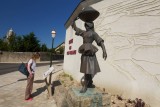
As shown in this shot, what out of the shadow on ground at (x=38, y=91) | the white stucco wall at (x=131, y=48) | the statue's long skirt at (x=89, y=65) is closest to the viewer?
the statue's long skirt at (x=89, y=65)

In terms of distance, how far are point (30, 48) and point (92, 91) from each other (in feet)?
122

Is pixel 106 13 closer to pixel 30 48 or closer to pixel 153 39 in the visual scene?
pixel 153 39

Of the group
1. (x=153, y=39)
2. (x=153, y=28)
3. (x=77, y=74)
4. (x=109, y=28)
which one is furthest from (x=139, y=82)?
(x=77, y=74)

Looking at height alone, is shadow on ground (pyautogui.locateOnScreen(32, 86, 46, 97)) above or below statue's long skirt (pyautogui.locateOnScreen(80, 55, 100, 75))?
below

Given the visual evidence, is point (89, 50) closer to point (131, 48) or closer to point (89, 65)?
point (89, 65)

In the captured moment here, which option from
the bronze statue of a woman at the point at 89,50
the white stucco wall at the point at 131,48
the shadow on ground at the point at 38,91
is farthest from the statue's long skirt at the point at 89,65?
the shadow on ground at the point at 38,91

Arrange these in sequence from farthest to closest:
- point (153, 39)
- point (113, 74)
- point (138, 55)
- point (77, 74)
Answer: point (77, 74) → point (113, 74) → point (138, 55) → point (153, 39)

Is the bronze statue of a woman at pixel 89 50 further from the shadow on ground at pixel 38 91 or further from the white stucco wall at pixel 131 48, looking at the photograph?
the shadow on ground at pixel 38 91

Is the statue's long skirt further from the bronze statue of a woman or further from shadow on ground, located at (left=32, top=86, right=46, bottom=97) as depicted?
shadow on ground, located at (left=32, top=86, right=46, bottom=97)

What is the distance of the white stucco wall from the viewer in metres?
6.12

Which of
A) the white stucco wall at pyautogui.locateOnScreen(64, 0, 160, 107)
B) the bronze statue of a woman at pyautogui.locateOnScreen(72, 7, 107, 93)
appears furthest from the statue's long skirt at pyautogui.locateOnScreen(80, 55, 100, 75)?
the white stucco wall at pyautogui.locateOnScreen(64, 0, 160, 107)

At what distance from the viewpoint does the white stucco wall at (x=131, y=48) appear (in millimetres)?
6117

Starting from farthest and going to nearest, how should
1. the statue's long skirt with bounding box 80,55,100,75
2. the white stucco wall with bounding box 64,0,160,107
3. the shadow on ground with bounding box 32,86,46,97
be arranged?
1. the shadow on ground with bounding box 32,86,46,97
2. the white stucco wall with bounding box 64,0,160,107
3. the statue's long skirt with bounding box 80,55,100,75

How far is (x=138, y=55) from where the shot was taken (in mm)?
6605
